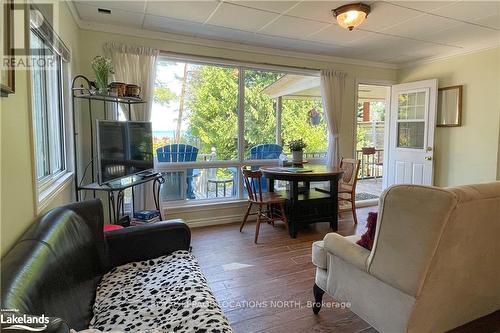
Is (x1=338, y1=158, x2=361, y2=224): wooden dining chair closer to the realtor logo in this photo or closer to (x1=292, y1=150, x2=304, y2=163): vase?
(x1=292, y1=150, x2=304, y2=163): vase

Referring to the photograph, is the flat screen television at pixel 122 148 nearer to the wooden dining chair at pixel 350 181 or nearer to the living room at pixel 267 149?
the living room at pixel 267 149

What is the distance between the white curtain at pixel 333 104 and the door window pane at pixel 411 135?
3.99 ft

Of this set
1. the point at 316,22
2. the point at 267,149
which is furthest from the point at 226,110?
the point at 316,22

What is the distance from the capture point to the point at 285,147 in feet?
15.5

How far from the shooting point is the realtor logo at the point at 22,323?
0.74 m

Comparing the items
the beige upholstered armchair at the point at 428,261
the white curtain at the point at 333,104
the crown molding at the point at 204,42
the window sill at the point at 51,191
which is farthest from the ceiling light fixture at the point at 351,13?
the window sill at the point at 51,191

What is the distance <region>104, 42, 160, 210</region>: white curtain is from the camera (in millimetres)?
3412

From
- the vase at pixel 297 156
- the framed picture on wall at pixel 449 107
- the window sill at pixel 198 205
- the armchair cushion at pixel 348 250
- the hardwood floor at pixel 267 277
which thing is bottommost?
the hardwood floor at pixel 267 277

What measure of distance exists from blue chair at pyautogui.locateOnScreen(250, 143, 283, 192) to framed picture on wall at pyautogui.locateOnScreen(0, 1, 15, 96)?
339 cm

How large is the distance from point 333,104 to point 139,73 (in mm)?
2908

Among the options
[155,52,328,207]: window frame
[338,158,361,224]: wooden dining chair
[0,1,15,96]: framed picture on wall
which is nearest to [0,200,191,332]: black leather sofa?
[0,1,15,96]: framed picture on wall

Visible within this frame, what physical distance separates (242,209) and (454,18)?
134 inches

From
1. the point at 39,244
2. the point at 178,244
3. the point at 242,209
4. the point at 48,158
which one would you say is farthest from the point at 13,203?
the point at 242,209

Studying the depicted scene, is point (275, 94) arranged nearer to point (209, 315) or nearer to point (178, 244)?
point (178, 244)
